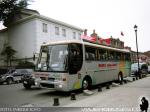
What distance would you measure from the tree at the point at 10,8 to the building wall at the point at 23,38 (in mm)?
2411

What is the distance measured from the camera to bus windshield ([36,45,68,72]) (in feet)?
43.1

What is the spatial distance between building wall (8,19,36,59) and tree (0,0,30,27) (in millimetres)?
2411

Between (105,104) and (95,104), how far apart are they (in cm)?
45

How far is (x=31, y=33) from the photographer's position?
35.9 metres

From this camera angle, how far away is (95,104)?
10352mm

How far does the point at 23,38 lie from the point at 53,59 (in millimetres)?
25426

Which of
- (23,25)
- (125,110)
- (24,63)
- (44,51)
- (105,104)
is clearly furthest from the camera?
(23,25)

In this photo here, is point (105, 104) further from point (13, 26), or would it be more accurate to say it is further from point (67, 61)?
point (13, 26)

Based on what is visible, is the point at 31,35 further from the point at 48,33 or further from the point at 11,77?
the point at 11,77

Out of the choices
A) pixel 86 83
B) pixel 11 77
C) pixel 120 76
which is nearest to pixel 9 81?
pixel 11 77

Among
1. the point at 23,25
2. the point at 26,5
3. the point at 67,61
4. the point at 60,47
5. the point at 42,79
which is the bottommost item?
the point at 42,79

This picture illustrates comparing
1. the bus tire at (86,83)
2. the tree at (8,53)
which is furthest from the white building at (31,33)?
the bus tire at (86,83)

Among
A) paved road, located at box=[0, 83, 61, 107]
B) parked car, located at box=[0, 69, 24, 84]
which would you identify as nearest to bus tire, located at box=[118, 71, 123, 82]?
paved road, located at box=[0, 83, 61, 107]

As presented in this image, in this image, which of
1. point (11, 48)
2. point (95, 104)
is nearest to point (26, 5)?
point (11, 48)
